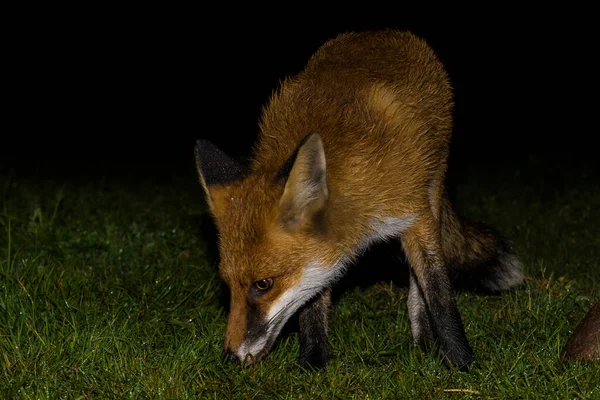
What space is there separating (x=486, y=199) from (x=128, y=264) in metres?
3.87

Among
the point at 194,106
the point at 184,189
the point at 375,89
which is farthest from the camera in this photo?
the point at 194,106

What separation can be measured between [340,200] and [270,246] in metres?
0.46

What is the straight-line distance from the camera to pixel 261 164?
3.94m

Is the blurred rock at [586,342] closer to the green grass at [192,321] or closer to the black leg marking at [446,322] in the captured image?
the green grass at [192,321]

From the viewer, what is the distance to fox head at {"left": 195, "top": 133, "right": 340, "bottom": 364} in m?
3.41

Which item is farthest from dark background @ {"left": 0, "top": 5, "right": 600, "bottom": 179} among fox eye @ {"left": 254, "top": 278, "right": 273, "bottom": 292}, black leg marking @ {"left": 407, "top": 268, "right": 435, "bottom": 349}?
fox eye @ {"left": 254, "top": 278, "right": 273, "bottom": 292}

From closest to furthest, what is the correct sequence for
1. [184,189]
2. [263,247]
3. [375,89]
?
[263,247] → [375,89] → [184,189]

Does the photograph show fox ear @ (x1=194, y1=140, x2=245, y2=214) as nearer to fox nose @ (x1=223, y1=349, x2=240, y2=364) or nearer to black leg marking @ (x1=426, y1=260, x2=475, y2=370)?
fox nose @ (x1=223, y1=349, x2=240, y2=364)

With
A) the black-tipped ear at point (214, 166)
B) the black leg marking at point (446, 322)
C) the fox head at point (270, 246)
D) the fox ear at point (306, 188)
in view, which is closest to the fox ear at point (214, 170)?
the black-tipped ear at point (214, 166)

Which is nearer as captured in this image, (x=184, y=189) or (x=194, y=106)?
(x=184, y=189)

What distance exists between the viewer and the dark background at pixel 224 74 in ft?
40.3

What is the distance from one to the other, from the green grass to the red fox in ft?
0.69

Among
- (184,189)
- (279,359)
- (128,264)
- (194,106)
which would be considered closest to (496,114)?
(194,106)

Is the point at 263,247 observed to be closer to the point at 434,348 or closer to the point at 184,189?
the point at 434,348
